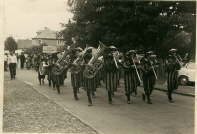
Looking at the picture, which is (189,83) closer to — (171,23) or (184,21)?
(171,23)

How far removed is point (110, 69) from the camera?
12.4 meters

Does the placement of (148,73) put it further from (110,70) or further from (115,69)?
(110,70)

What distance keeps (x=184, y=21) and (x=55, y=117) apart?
4960 mm

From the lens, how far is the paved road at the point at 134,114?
9258 millimetres

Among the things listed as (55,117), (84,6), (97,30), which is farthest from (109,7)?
(55,117)

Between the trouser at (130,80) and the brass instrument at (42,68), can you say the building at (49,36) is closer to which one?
the brass instrument at (42,68)

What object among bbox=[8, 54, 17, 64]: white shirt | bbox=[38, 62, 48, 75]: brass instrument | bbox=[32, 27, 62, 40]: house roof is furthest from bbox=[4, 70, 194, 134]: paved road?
bbox=[8, 54, 17, 64]: white shirt

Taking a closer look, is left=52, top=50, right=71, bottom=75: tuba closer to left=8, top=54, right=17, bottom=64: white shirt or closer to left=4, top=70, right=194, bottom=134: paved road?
left=4, top=70, right=194, bottom=134: paved road

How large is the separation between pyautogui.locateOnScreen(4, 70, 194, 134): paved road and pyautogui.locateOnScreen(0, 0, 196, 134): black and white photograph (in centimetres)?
2

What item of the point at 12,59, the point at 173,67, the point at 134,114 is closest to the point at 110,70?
the point at 173,67

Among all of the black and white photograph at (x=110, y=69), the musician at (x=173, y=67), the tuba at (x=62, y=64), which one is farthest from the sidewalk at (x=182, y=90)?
the tuba at (x=62, y=64)

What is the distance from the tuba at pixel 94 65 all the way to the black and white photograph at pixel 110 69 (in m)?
0.02

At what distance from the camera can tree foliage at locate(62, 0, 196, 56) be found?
44.2ft

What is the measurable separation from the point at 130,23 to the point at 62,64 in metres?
2.38
